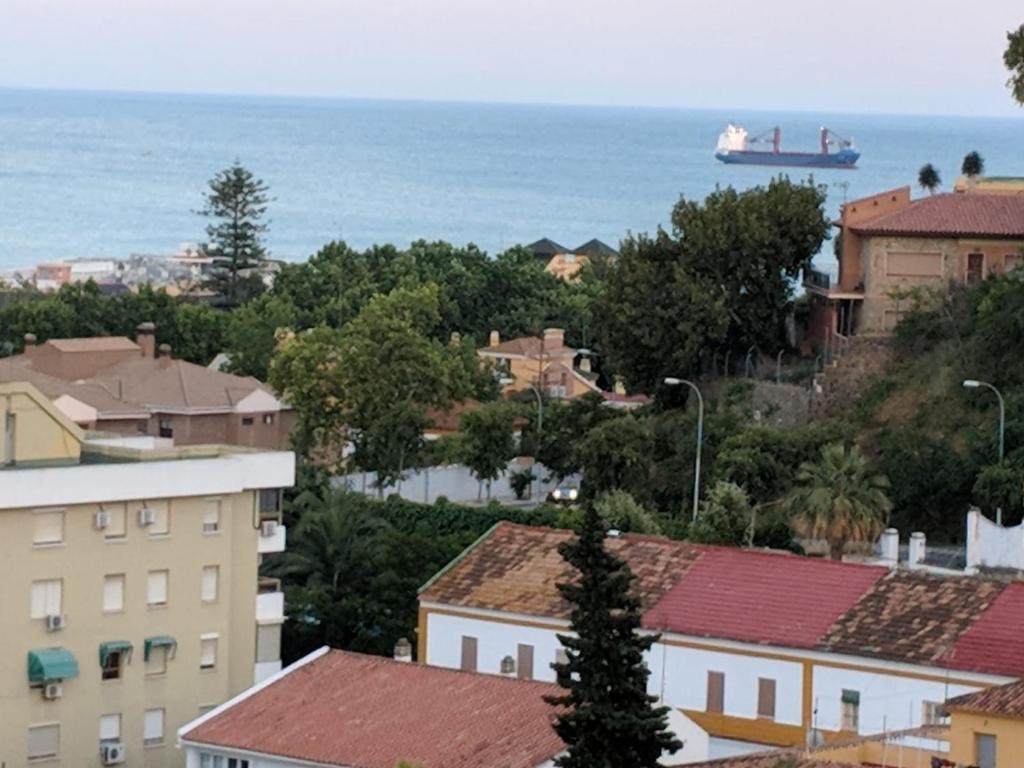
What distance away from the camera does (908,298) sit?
69.1m

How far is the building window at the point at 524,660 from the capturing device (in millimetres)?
45844

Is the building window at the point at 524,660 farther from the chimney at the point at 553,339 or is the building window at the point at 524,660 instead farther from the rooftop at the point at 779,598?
the chimney at the point at 553,339

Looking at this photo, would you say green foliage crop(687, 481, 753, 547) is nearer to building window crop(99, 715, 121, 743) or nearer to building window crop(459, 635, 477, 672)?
building window crop(459, 635, 477, 672)

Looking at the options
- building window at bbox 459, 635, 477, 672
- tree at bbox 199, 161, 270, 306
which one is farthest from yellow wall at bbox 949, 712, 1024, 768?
tree at bbox 199, 161, 270, 306

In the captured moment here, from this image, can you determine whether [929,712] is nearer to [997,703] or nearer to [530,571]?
[530,571]

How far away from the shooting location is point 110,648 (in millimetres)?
42094

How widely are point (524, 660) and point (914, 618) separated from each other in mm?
5648

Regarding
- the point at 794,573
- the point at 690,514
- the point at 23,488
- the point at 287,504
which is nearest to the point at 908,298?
the point at 690,514

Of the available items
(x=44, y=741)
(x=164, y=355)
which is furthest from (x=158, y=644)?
(x=164, y=355)

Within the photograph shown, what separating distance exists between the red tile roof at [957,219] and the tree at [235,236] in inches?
1746

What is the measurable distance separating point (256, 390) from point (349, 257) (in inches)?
932

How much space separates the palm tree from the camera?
54844 millimetres

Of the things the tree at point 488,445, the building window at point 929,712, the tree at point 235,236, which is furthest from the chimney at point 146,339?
the building window at point 929,712

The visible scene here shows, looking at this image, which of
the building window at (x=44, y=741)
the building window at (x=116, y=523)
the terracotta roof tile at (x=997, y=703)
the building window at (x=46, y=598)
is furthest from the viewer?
the building window at (x=116, y=523)
